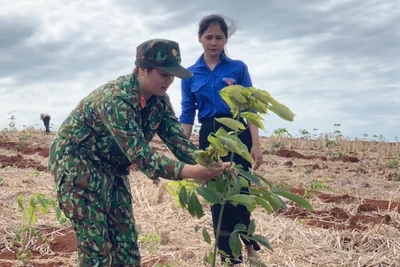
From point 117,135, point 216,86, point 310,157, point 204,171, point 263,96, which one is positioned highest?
point 216,86

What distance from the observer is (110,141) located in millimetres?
2445

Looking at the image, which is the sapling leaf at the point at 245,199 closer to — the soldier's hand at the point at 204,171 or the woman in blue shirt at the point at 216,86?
the soldier's hand at the point at 204,171

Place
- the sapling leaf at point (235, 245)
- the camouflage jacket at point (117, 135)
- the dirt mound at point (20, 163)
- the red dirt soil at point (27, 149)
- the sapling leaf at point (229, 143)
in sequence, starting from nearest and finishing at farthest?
the sapling leaf at point (229, 143) → the sapling leaf at point (235, 245) → the camouflage jacket at point (117, 135) → the dirt mound at point (20, 163) → the red dirt soil at point (27, 149)

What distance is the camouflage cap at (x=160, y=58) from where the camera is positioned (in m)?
2.25

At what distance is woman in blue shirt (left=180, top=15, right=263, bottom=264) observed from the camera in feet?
10.6

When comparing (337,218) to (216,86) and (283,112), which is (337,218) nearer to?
(216,86)

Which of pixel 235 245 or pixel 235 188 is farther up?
pixel 235 188

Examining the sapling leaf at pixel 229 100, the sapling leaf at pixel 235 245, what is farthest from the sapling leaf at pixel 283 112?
the sapling leaf at pixel 235 245

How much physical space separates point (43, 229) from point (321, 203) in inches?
105

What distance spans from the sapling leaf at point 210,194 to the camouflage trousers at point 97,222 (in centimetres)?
82

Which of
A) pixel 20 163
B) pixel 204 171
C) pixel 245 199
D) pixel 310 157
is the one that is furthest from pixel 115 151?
pixel 310 157

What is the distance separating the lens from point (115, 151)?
2.48 meters

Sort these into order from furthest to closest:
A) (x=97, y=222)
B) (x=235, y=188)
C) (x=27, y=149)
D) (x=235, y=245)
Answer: (x=27, y=149) < (x=97, y=222) < (x=235, y=245) < (x=235, y=188)

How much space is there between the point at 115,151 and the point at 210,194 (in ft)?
2.66
